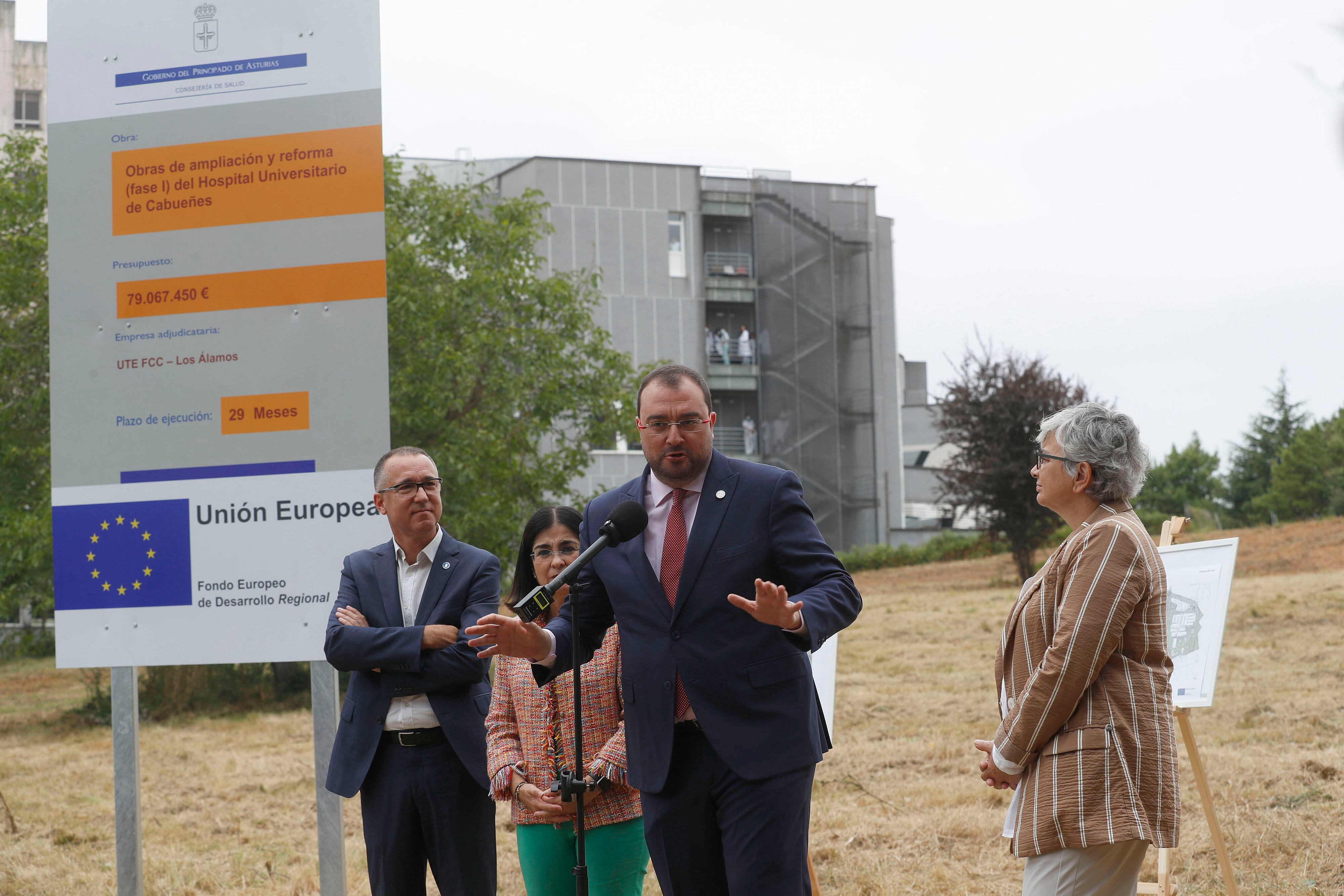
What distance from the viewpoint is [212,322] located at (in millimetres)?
5172

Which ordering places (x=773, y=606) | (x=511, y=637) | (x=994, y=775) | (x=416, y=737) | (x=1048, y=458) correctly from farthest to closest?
(x=416, y=737), (x=1048, y=458), (x=994, y=775), (x=511, y=637), (x=773, y=606)

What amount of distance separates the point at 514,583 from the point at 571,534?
0.40m

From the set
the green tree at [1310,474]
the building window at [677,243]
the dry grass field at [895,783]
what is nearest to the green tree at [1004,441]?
the dry grass field at [895,783]

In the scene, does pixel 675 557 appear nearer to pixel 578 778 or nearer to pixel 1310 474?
pixel 578 778

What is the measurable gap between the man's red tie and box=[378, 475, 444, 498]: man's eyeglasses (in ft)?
4.06

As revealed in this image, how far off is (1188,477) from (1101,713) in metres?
56.1

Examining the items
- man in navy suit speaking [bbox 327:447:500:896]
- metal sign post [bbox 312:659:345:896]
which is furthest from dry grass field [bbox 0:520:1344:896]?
man in navy suit speaking [bbox 327:447:500:896]

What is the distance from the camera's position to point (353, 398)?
503 centimetres

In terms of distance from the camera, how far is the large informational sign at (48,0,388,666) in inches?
198

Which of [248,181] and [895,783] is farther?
[895,783]

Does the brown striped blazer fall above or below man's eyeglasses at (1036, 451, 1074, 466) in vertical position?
below

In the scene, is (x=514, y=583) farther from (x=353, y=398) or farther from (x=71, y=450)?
(x=71, y=450)

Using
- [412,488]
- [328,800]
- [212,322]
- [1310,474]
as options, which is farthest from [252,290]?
[1310,474]

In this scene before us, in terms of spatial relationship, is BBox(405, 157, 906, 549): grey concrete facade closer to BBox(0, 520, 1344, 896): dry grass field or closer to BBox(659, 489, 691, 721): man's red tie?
BBox(0, 520, 1344, 896): dry grass field
